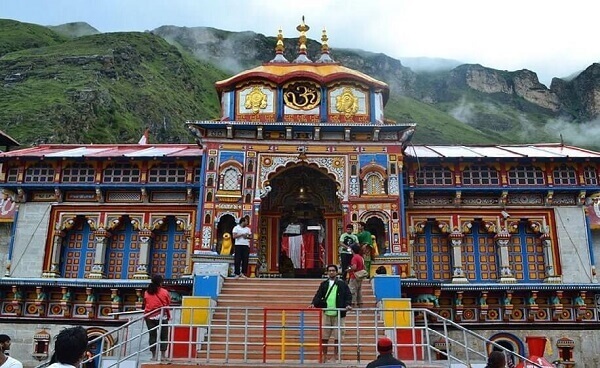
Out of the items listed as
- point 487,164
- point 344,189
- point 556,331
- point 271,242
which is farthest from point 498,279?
point 271,242

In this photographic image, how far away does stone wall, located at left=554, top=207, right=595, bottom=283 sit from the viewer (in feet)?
67.9

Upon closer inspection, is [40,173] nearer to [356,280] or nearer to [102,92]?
[356,280]

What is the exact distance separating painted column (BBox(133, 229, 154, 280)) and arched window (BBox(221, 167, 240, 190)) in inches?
152

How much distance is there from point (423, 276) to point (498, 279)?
8.98 feet

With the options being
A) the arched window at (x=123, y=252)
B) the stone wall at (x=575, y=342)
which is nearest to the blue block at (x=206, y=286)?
the arched window at (x=123, y=252)

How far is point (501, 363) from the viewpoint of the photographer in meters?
6.52

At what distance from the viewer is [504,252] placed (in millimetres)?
21172

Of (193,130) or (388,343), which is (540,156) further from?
(388,343)

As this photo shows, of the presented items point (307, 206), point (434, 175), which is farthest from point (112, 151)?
point (434, 175)

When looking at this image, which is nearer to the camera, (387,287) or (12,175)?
(387,287)

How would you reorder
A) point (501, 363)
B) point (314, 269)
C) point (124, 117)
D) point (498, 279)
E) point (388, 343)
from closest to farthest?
1. point (501, 363)
2. point (388, 343)
3. point (498, 279)
4. point (314, 269)
5. point (124, 117)

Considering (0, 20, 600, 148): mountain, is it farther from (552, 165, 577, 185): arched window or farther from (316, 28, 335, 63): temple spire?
(552, 165, 577, 185): arched window

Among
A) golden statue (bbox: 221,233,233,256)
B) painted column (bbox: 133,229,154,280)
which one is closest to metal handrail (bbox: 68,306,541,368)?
golden statue (bbox: 221,233,233,256)

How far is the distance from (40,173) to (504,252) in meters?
17.8
